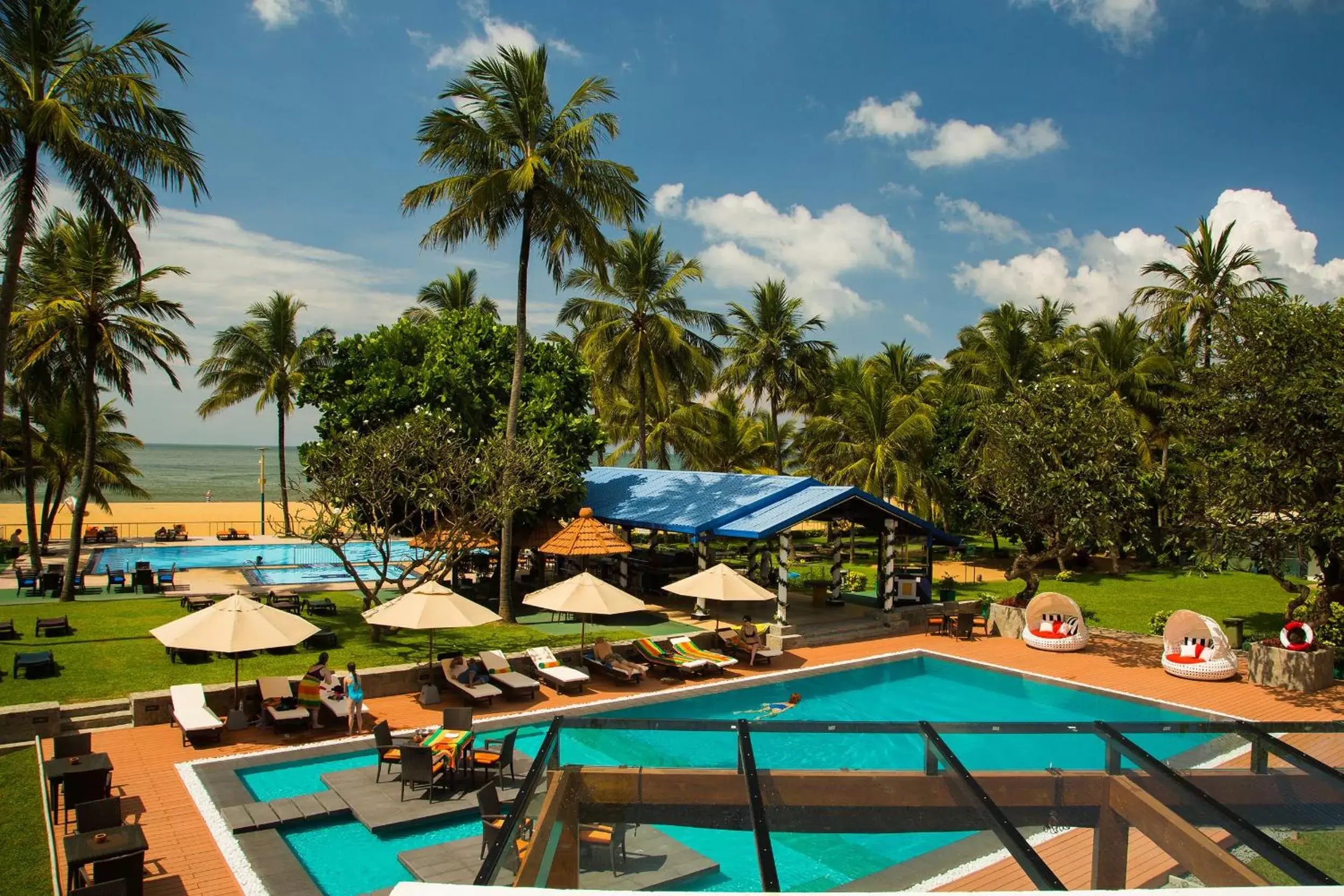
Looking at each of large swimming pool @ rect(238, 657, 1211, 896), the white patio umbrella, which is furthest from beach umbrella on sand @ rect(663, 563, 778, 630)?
large swimming pool @ rect(238, 657, 1211, 896)

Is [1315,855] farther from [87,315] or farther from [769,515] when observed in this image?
[87,315]

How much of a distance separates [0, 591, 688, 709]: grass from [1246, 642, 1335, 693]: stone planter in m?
12.5

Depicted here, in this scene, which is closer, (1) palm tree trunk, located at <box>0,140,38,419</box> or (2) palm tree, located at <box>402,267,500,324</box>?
(1) palm tree trunk, located at <box>0,140,38,419</box>

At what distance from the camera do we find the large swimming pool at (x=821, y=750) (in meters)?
4.39

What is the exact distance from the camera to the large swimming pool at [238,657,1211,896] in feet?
14.4

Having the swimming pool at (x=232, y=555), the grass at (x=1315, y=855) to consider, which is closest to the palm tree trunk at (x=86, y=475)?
the swimming pool at (x=232, y=555)

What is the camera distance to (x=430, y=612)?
1466 centimetres

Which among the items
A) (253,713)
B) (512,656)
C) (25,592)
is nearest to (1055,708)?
(512,656)

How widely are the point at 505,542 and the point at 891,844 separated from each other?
17.9 meters

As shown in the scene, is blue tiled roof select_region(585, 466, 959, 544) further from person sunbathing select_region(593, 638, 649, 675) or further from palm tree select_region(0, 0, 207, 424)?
palm tree select_region(0, 0, 207, 424)

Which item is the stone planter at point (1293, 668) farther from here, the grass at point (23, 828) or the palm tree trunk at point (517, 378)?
the grass at point (23, 828)

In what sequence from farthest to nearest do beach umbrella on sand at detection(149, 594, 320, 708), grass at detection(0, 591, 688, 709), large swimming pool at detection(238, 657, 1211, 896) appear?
grass at detection(0, 591, 688, 709) → beach umbrella on sand at detection(149, 594, 320, 708) → large swimming pool at detection(238, 657, 1211, 896)

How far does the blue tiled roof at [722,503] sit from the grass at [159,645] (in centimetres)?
300

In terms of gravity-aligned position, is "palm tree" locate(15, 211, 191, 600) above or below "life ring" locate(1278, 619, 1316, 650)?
above
